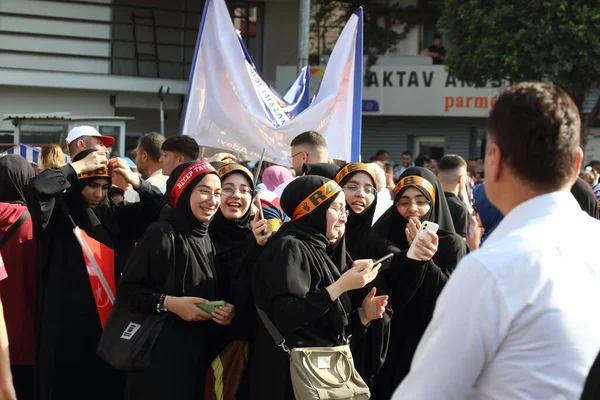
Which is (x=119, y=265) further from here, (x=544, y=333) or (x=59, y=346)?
(x=544, y=333)

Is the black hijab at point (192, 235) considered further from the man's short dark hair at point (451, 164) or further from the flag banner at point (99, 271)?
the man's short dark hair at point (451, 164)

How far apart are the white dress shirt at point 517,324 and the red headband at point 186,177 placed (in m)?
3.00

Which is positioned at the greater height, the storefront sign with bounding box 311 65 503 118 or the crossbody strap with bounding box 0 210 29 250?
the storefront sign with bounding box 311 65 503 118

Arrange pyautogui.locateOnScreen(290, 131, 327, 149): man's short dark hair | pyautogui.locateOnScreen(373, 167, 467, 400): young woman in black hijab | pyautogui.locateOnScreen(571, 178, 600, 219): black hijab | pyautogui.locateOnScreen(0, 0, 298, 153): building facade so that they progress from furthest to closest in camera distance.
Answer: pyautogui.locateOnScreen(0, 0, 298, 153): building facade → pyautogui.locateOnScreen(571, 178, 600, 219): black hijab → pyautogui.locateOnScreen(290, 131, 327, 149): man's short dark hair → pyautogui.locateOnScreen(373, 167, 467, 400): young woman in black hijab

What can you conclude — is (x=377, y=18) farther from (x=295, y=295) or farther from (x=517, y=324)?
(x=517, y=324)

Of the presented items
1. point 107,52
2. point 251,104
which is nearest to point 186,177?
point 251,104

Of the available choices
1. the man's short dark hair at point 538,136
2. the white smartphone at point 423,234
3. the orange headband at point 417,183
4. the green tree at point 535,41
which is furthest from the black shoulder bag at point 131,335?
the green tree at point 535,41

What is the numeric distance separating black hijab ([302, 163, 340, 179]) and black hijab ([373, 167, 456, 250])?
1.02 meters

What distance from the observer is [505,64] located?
60.0 feet

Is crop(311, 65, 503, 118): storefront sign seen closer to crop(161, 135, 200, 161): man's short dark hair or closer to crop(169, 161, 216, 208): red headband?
crop(161, 135, 200, 161): man's short dark hair

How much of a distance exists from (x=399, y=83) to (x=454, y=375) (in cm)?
2150

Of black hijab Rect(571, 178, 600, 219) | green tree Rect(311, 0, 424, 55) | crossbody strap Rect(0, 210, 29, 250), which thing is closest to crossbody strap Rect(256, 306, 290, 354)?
crossbody strap Rect(0, 210, 29, 250)

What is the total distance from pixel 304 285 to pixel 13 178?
101 inches

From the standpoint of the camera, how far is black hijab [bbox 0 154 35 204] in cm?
591
